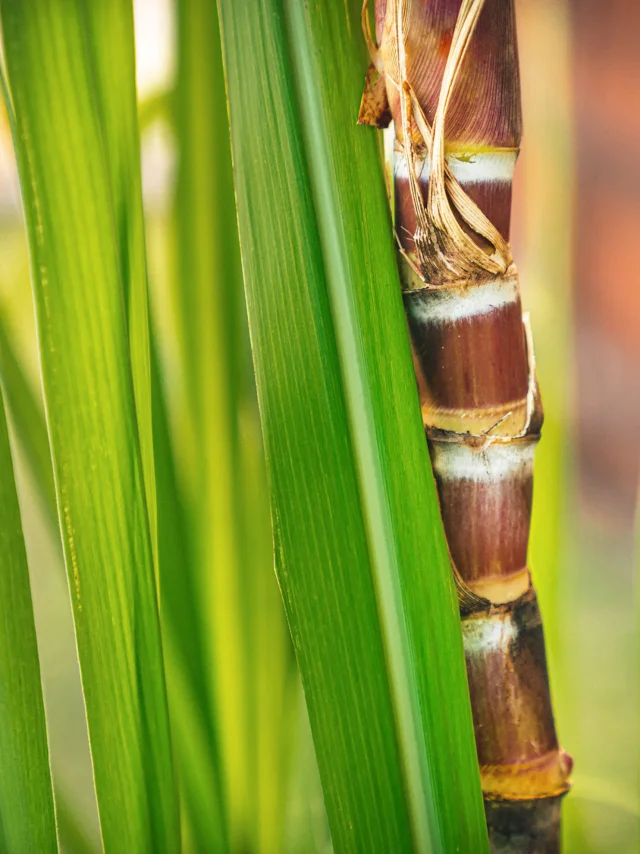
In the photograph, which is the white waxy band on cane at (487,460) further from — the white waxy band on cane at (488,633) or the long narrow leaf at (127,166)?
the long narrow leaf at (127,166)

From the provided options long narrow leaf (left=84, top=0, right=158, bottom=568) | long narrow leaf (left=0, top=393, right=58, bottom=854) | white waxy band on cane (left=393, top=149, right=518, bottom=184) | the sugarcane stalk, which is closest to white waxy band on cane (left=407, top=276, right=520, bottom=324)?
the sugarcane stalk

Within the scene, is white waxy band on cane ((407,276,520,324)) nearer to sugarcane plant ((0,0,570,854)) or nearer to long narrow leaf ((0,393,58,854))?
sugarcane plant ((0,0,570,854))

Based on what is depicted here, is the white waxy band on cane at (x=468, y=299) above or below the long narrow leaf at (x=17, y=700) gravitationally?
above

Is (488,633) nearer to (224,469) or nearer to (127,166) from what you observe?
(224,469)

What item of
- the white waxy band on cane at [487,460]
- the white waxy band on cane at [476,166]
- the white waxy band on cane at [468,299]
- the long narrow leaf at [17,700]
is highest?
the white waxy band on cane at [476,166]

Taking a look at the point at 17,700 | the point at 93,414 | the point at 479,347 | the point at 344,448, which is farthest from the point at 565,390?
the point at 17,700

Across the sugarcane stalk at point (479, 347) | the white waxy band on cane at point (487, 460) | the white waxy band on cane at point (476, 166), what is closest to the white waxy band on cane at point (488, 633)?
the sugarcane stalk at point (479, 347)

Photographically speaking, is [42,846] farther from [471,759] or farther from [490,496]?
[490,496]
